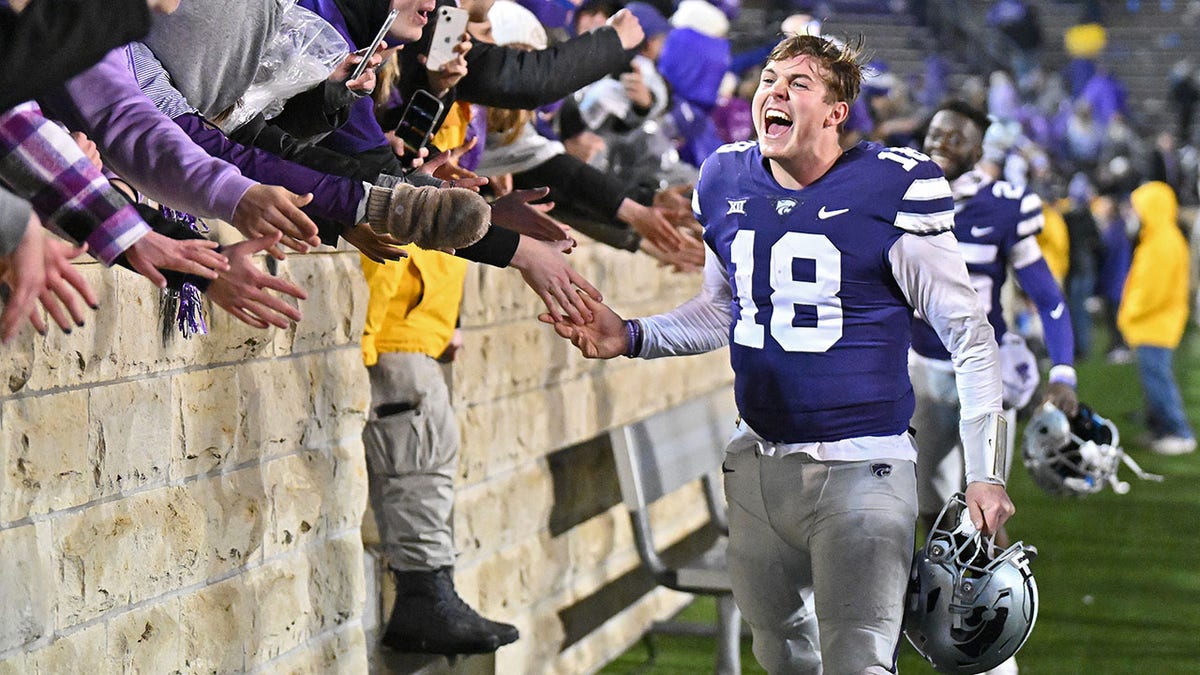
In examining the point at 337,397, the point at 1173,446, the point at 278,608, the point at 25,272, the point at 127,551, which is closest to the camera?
the point at 25,272

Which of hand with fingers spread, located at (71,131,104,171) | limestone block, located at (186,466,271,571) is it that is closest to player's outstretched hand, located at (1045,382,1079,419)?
limestone block, located at (186,466,271,571)

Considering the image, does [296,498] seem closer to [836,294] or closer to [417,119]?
[417,119]

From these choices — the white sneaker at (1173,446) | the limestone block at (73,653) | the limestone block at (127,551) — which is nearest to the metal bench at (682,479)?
the limestone block at (127,551)

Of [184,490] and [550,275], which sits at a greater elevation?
[550,275]

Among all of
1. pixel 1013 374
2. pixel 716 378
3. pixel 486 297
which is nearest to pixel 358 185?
pixel 486 297

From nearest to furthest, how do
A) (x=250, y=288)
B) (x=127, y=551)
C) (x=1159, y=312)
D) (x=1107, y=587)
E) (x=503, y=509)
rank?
(x=250, y=288), (x=127, y=551), (x=503, y=509), (x=1107, y=587), (x=1159, y=312)

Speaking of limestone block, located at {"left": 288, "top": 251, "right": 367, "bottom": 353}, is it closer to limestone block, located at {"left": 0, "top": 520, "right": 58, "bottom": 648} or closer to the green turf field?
limestone block, located at {"left": 0, "top": 520, "right": 58, "bottom": 648}

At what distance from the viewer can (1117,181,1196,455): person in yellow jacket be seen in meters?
12.1

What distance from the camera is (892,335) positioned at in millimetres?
3801

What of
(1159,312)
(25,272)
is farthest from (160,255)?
(1159,312)

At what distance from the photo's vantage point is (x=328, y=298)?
411cm

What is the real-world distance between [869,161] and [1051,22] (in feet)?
97.7

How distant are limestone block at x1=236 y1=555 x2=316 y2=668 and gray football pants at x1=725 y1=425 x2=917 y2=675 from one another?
108 centimetres

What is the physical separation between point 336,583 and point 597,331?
1005 mm
